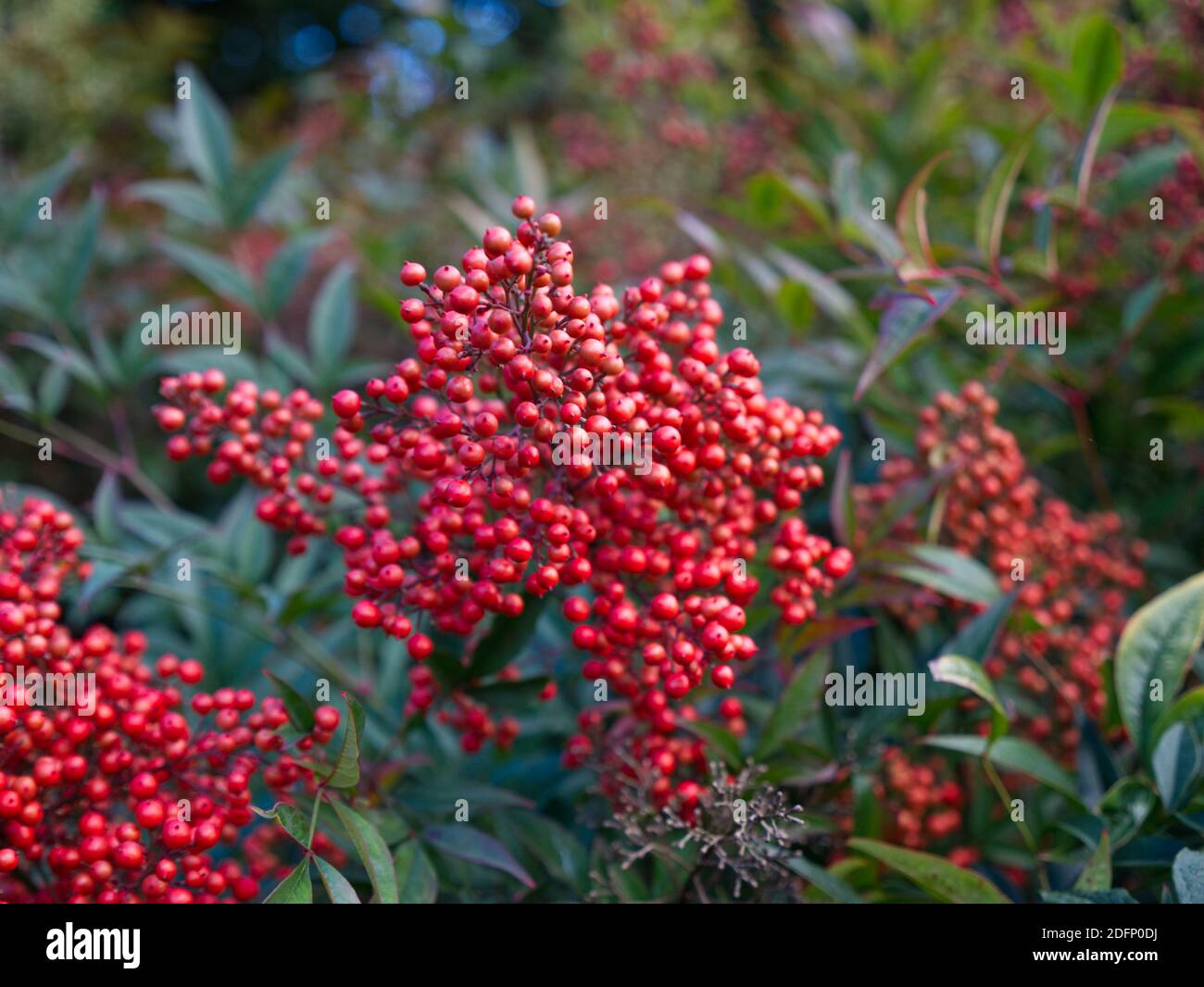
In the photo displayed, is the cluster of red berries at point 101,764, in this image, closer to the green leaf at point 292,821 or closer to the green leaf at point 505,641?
the green leaf at point 292,821

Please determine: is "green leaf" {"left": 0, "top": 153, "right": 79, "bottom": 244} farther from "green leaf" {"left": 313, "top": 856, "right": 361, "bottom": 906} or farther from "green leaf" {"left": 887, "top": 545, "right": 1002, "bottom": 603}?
"green leaf" {"left": 887, "top": 545, "right": 1002, "bottom": 603}

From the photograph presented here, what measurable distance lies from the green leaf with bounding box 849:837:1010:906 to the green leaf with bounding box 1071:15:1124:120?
146 centimetres

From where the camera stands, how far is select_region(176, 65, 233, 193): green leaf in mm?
2100

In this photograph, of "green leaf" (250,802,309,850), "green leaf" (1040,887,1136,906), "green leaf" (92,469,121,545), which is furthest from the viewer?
"green leaf" (92,469,121,545)

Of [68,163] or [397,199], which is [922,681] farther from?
[397,199]

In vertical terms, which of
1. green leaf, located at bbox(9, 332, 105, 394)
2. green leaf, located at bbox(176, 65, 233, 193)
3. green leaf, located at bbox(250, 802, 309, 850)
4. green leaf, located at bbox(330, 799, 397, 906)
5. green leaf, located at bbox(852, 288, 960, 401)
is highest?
green leaf, located at bbox(176, 65, 233, 193)

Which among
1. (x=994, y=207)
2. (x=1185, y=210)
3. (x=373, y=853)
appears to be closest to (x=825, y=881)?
(x=373, y=853)

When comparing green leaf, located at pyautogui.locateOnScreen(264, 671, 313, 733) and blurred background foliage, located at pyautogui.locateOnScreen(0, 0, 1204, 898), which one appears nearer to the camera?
green leaf, located at pyautogui.locateOnScreen(264, 671, 313, 733)

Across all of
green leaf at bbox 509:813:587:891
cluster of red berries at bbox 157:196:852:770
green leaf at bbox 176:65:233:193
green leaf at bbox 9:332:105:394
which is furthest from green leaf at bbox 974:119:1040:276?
green leaf at bbox 9:332:105:394

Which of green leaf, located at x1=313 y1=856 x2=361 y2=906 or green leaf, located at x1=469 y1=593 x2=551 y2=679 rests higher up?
green leaf, located at x1=469 y1=593 x2=551 y2=679

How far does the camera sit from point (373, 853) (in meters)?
1.11
